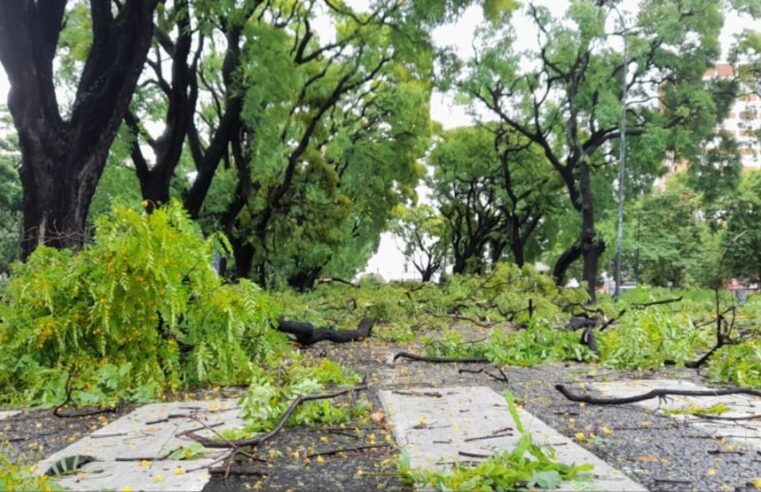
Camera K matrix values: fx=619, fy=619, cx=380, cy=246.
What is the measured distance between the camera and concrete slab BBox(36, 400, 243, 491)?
2652 mm

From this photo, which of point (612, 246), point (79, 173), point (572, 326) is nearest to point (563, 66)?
point (612, 246)

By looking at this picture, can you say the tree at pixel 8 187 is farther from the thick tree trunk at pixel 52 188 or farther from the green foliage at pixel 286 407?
the green foliage at pixel 286 407

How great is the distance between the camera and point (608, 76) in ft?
64.5

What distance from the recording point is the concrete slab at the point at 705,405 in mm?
3463

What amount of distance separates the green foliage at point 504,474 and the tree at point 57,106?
6.45 meters

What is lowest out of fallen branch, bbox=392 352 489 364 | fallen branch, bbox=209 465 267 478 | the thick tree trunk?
fallen branch, bbox=209 465 267 478

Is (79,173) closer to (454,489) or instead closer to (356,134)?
(454,489)

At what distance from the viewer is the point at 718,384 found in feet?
17.6

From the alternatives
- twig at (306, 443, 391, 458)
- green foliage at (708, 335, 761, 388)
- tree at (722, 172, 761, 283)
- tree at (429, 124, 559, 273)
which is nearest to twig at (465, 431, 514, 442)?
twig at (306, 443, 391, 458)

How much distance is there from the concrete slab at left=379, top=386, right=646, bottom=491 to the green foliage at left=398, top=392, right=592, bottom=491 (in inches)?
3.0

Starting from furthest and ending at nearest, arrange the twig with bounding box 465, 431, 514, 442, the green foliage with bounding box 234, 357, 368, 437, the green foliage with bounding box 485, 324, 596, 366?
the green foliage with bounding box 485, 324, 596, 366 < the green foliage with bounding box 234, 357, 368, 437 < the twig with bounding box 465, 431, 514, 442

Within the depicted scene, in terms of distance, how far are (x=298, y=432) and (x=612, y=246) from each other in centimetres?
1685

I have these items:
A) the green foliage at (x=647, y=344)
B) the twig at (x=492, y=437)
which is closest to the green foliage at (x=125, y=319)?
the twig at (x=492, y=437)

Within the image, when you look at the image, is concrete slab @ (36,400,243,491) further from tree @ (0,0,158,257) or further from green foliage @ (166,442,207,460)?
tree @ (0,0,158,257)
